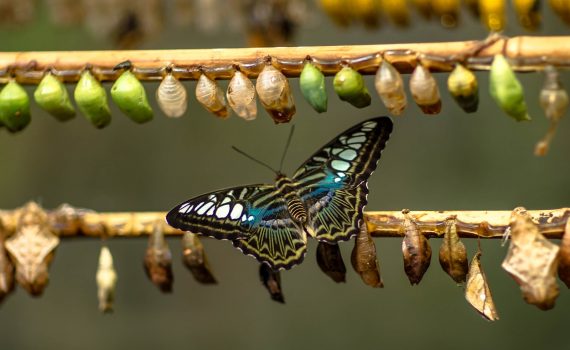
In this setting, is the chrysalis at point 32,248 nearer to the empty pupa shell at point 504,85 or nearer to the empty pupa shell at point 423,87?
the empty pupa shell at point 423,87

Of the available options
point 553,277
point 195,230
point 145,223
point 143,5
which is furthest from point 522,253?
point 143,5

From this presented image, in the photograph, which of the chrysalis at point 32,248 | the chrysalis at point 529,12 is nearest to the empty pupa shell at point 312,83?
the chrysalis at point 529,12

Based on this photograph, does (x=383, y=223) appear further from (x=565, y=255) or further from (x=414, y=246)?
(x=565, y=255)

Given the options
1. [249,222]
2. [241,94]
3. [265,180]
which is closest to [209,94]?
[241,94]

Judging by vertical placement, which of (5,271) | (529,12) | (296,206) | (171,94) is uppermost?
(529,12)

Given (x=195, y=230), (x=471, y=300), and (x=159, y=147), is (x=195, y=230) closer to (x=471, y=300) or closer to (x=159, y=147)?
(x=471, y=300)

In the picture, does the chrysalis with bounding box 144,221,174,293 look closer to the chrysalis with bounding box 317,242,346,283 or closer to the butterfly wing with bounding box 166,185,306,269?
the butterfly wing with bounding box 166,185,306,269
